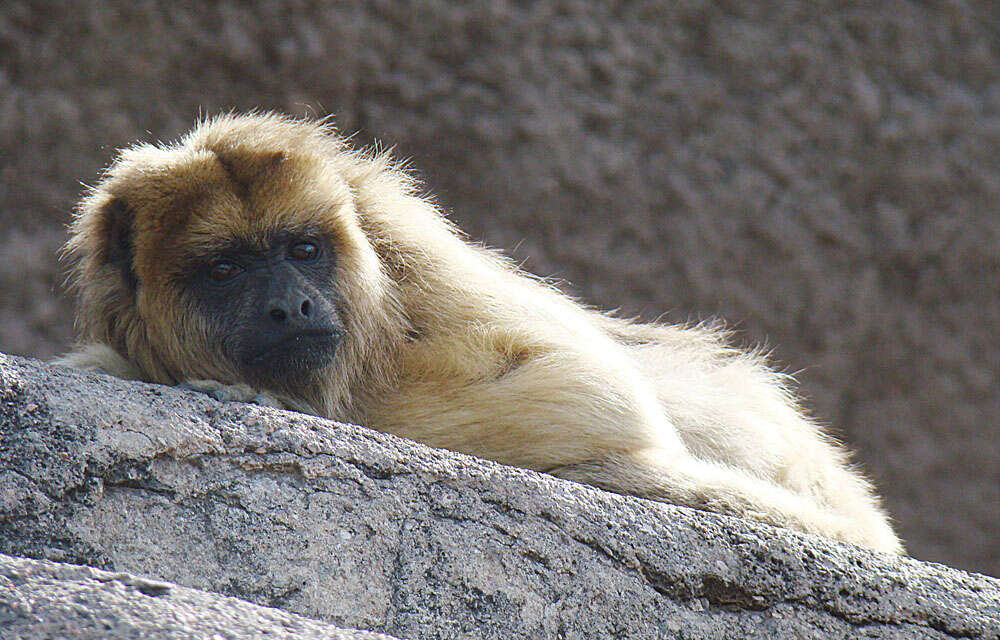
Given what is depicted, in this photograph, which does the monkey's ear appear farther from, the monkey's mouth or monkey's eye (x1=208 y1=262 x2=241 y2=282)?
the monkey's mouth

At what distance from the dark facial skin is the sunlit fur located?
0.05m

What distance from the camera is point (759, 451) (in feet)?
13.7

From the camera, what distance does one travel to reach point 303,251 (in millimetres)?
3666

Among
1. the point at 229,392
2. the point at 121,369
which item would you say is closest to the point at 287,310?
the point at 229,392

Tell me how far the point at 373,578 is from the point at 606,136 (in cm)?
500

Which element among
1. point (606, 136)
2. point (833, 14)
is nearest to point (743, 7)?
point (833, 14)

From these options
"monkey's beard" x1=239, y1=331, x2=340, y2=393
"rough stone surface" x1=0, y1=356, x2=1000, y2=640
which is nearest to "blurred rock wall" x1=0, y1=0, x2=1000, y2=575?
"monkey's beard" x1=239, y1=331, x2=340, y2=393

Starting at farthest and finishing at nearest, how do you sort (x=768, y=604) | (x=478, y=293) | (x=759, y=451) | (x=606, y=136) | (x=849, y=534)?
1. (x=606, y=136)
2. (x=759, y=451)
3. (x=478, y=293)
4. (x=849, y=534)
5. (x=768, y=604)

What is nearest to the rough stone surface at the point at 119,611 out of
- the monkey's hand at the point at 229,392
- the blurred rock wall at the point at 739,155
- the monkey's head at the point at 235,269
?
the monkey's hand at the point at 229,392

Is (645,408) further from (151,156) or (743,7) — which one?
(743,7)

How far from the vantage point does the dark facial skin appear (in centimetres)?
349

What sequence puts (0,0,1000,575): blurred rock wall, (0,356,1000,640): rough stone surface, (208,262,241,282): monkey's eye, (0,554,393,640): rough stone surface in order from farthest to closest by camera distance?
(0,0,1000,575): blurred rock wall
(208,262,241,282): monkey's eye
(0,356,1000,640): rough stone surface
(0,554,393,640): rough stone surface

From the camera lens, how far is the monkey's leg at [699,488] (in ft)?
11.0

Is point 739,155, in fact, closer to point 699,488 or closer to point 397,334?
point 397,334
